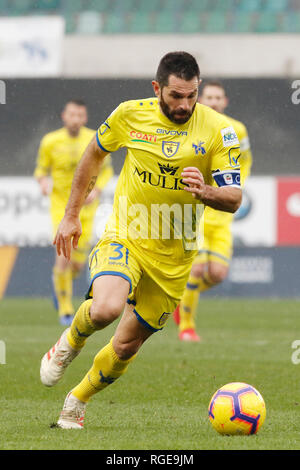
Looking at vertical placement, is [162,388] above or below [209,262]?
above

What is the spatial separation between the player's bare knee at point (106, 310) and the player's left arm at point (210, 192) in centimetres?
68

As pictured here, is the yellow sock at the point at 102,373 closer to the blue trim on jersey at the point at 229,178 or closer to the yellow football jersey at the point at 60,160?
the blue trim on jersey at the point at 229,178

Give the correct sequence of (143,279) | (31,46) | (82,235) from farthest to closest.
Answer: (31,46) → (82,235) → (143,279)

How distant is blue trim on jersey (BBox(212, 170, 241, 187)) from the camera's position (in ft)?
16.3

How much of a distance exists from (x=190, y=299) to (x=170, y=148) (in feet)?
15.1

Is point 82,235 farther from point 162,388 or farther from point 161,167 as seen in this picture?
point 161,167

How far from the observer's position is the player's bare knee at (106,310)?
4.76m

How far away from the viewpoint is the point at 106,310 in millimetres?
4766

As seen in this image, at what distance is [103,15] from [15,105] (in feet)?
11.6

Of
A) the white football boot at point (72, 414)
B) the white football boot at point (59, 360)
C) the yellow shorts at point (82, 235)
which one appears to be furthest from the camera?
the yellow shorts at point (82, 235)

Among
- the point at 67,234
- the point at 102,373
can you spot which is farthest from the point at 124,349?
the point at 67,234

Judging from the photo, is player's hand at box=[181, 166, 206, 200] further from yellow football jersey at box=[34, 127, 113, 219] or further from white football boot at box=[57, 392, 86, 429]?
yellow football jersey at box=[34, 127, 113, 219]

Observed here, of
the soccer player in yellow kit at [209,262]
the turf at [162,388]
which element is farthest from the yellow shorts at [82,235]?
the soccer player in yellow kit at [209,262]

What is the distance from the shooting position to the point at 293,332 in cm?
1070
